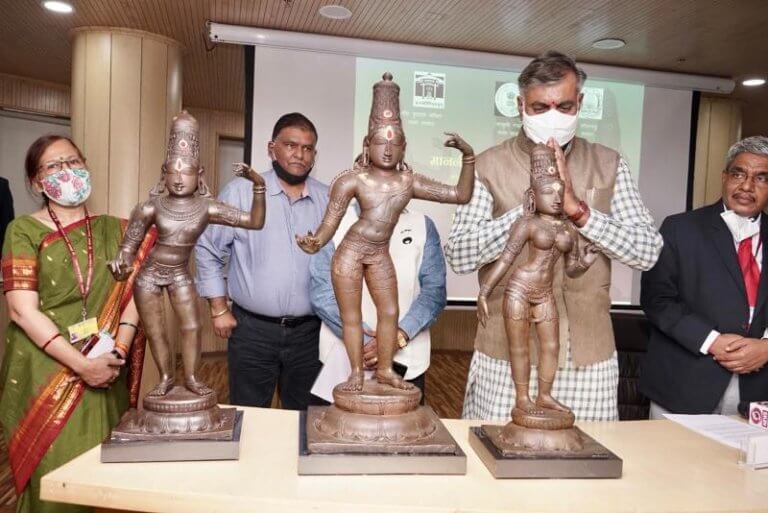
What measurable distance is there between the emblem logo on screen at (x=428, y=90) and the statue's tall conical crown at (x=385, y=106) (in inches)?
125

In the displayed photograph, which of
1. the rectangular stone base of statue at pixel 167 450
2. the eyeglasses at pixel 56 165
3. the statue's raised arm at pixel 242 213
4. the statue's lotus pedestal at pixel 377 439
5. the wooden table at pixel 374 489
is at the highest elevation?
the eyeglasses at pixel 56 165

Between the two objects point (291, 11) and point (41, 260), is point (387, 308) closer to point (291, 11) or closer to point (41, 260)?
point (41, 260)

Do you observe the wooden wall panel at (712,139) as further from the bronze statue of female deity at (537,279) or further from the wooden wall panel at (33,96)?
the wooden wall panel at (33,96)

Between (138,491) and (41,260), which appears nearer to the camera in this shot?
(138,491)

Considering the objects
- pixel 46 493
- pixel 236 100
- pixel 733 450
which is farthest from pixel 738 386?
pixel 236 100

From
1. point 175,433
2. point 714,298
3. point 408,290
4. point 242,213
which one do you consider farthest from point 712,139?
point 175,433

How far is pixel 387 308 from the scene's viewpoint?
1.43 meters

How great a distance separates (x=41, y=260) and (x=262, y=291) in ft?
2.66

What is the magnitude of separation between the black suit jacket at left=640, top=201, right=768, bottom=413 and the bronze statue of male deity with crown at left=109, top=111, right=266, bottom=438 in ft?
5.06

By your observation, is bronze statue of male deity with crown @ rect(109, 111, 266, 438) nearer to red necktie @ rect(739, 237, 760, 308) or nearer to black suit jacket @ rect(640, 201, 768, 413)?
black suit jacket @ rect(640, 201, 768, 413)

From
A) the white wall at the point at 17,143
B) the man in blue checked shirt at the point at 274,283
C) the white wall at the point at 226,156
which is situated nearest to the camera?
the man in blue checked shirt at the point at 274,283

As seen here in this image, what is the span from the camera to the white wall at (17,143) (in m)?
5.84

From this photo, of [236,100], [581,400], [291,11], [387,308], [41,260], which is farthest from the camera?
[236,100]

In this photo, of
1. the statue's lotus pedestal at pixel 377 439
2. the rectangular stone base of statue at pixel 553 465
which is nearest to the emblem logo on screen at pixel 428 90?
the statue's lotus pedestal at pixel 377 439
